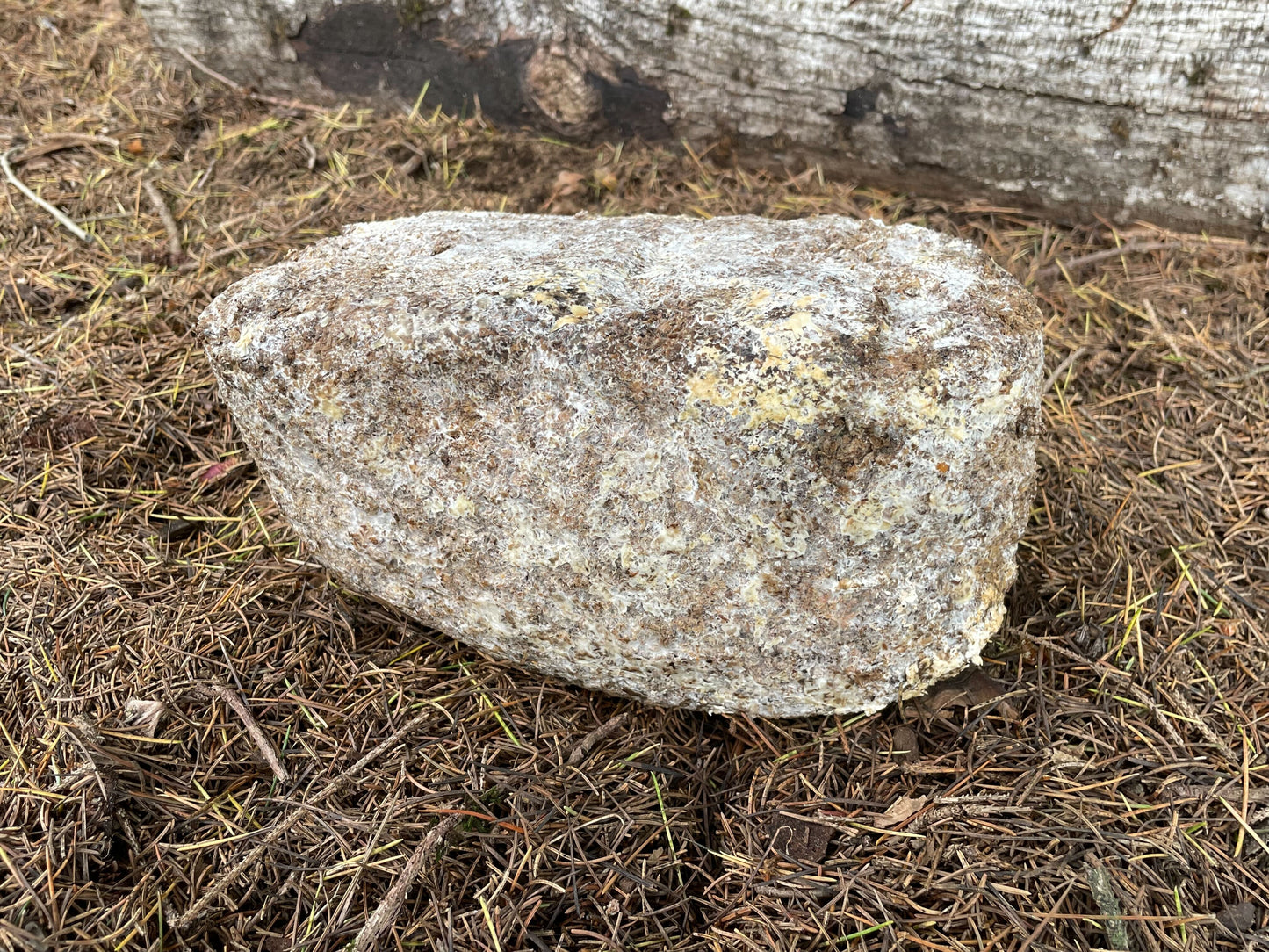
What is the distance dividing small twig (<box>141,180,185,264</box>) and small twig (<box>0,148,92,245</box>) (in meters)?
0.25

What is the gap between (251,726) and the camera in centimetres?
189

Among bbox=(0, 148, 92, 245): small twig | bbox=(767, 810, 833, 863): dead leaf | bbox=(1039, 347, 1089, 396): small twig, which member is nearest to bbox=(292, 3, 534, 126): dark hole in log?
bbox=(0, 148, 92, 245): small twig

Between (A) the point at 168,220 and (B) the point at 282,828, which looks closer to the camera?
(B) the point at 282,828

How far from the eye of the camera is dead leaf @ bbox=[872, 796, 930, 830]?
5.73 feet

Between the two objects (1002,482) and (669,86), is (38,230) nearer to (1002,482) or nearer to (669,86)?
(669,86)

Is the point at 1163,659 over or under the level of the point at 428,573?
under

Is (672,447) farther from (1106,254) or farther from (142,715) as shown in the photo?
(1106,254)

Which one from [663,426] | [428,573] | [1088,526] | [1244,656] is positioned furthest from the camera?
[1088,526]

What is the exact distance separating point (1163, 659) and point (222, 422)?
8.57 ft

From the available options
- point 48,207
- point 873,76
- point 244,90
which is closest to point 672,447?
point 873,76

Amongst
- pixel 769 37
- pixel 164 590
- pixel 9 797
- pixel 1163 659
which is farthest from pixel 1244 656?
pixel 9 797

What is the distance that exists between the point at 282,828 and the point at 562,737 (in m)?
0.60

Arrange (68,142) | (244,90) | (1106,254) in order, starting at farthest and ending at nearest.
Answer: (244,90), (68,142), (1106,254)

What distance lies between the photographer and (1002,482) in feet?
5.75
